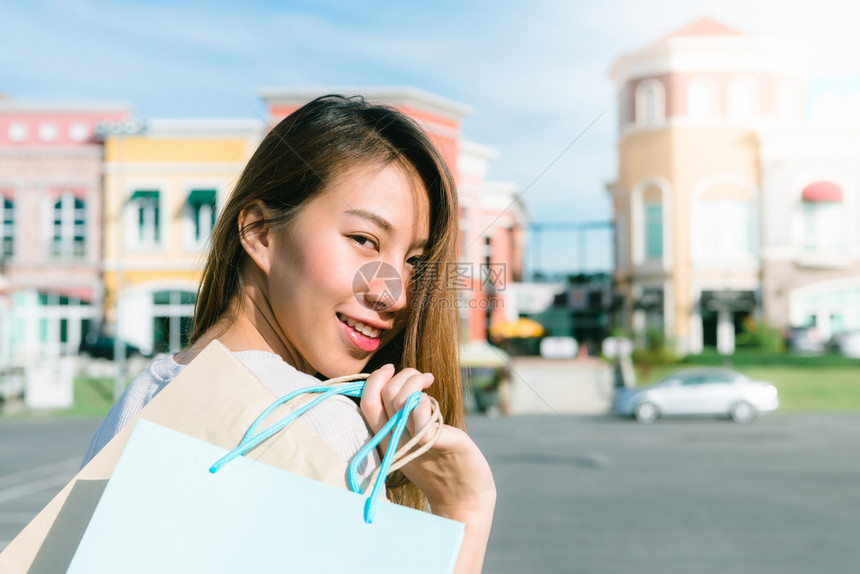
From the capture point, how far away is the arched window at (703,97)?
100ft

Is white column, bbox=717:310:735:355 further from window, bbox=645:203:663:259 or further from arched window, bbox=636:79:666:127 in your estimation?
arched window, bbox=636:79:666:127

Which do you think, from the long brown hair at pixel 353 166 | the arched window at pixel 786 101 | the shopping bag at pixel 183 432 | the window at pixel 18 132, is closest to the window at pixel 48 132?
the window at pixel 18 132

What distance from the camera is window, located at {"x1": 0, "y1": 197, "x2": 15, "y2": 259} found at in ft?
91.3

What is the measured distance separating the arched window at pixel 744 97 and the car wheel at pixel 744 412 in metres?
15.7

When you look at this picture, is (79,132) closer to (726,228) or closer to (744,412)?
(744,412)

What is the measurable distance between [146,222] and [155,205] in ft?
2.20

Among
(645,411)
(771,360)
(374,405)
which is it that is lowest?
(645,411)

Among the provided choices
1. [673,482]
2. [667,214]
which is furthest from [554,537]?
[667,214]

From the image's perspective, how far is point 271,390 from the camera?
96 cm

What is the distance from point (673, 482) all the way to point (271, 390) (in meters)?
9.65

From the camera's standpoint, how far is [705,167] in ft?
102

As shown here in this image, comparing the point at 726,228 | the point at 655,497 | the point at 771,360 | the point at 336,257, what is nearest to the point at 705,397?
the point at 771,360

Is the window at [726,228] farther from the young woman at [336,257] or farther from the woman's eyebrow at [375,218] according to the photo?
the woman's eyebrow at [375,218]

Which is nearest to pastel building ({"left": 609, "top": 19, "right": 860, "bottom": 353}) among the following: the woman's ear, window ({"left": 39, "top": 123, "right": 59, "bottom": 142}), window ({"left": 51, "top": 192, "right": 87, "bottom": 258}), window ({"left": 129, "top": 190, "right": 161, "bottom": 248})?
window ({"left": 129, "top": 190, "right": 161, "bottom": 248})
